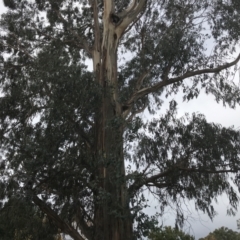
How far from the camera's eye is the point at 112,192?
630 centimetres

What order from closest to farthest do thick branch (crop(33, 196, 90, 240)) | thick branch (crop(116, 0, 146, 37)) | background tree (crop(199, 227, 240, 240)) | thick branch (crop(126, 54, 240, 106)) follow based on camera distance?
thick branch (crop(33, 196, 90, 240)), thick branch (crop(126, 54, 240, 106)), thick branch (crop(116, 0, 146, 37)), background tree (crop(199, 227, 240, 240))

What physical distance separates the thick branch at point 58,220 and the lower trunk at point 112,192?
33 centimetres

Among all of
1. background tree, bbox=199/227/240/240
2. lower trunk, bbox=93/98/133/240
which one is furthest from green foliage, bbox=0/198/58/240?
background tree, bbox=199/227/240/240

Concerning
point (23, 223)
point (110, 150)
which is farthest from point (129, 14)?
point (23, 223)

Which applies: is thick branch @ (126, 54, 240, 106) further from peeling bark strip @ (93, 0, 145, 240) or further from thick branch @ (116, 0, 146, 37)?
thick branch @ (116, 0, 146, 37)

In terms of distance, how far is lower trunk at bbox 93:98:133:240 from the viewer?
5.97 m

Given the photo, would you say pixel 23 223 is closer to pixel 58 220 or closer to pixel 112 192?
pixel 58 220

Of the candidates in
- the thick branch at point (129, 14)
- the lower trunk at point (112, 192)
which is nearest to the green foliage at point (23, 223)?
the lower trunk at point (112, 192)

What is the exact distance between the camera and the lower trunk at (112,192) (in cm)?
597

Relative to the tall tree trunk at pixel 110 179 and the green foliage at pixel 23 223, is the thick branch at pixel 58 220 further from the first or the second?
the tall tree trunk at pixel 110 179

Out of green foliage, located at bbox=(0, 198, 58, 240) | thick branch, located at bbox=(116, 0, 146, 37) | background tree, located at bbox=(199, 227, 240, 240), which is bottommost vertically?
green foliage, located at bbox=(0, 198, 58, 240)

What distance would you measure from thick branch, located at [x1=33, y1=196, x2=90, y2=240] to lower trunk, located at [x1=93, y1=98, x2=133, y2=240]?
332 mm

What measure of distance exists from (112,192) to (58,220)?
105 cm

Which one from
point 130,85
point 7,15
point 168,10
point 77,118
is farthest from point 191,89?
point 7,15
